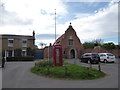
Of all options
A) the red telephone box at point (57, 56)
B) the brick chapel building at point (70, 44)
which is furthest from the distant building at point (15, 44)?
the red telephone box at point (57, 56)

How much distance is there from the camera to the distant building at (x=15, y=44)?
30641 mm

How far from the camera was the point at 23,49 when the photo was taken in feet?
104

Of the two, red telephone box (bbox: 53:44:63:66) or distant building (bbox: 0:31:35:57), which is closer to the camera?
red telephone box (bbox: 53:44:63:66)

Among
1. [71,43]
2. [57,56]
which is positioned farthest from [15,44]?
[57,56]

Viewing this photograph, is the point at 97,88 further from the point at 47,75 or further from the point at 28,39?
the point at 28,39

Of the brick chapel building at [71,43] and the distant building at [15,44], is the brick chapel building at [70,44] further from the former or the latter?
the distant building at [15,44]

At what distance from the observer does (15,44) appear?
3141 centimetres

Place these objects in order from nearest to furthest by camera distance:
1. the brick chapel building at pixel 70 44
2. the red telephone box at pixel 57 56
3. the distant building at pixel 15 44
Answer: the red telephone box at pixel 57 56
the distant building at pixel 15 44
the brick chapel building at pixel 70 44

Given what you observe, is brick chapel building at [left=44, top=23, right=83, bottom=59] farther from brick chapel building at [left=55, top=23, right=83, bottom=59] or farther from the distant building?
the distant building

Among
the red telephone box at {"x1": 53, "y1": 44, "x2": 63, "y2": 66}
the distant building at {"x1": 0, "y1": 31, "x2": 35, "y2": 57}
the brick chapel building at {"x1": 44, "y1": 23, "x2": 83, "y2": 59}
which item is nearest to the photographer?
the red telephone box at {"x1": 53, "y1": 44, "x2": 63, "y2": 66}

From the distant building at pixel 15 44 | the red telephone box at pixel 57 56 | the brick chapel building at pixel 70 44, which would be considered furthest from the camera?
the brick chapel building at pixel 70 44

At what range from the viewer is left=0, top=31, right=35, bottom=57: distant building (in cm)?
3064

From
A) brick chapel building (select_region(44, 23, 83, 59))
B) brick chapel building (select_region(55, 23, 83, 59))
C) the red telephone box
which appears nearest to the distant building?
brick chapel building (select_region(44, 23, 83, 59))

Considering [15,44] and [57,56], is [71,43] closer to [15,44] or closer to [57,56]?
[15,44]
